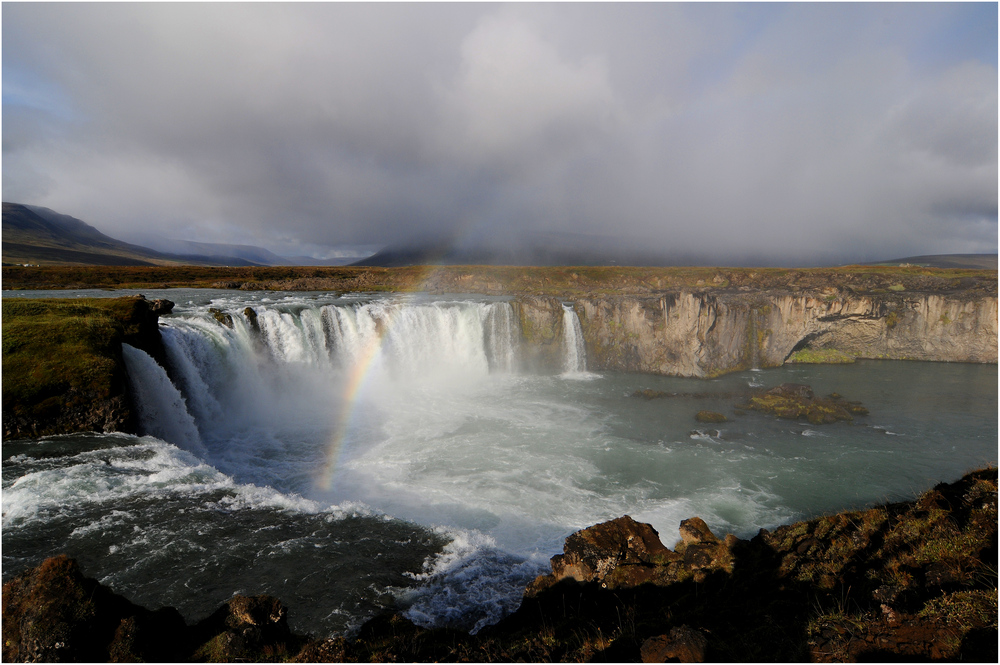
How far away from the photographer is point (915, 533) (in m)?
7.51

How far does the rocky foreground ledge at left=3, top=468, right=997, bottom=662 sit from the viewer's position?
5000 mm

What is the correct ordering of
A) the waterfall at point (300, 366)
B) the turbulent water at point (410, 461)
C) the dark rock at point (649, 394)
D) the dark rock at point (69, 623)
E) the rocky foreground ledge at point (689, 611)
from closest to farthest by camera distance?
the dark rock at point (69, 623) → the rocky foreground ledge at point (689, 611) → the turbulent water at point (410, 461) → the waterfall at point (300, 366) → the dark rock at point (649, 394)

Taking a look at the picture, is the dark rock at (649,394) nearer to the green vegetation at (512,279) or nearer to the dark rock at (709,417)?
the dark rock at (709,417)

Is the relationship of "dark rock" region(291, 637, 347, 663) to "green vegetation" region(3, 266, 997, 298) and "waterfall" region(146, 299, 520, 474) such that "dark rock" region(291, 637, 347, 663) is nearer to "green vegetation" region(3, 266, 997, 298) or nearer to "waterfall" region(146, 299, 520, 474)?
"waterfall" region(146, 299, 520, 474)

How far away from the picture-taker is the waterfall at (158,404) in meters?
16.5

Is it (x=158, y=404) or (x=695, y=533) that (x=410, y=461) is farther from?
(x=695, y=533)

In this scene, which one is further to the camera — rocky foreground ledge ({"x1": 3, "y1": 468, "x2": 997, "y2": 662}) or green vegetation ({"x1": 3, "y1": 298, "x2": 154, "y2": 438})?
green vegetation ({"x1": 3, "y1": 298, "x2": 154, "y2": 438})

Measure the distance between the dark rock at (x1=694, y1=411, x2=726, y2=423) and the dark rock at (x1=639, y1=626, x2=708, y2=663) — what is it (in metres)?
20.8

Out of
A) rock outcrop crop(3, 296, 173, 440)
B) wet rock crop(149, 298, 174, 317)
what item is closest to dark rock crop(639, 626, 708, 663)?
rock outcrop crop(3, 296, 173, 440)

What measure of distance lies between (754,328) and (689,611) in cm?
3534

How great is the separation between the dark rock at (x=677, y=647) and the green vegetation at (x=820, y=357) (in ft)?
134

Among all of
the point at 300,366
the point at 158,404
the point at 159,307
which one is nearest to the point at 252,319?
the point at 300,366

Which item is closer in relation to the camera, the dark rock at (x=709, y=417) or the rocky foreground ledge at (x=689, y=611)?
the rocky foreground ledge at (x=689, y=611)

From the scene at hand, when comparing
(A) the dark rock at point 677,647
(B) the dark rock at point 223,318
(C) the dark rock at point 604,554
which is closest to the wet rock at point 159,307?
(B) the dark rock at point 223,318
